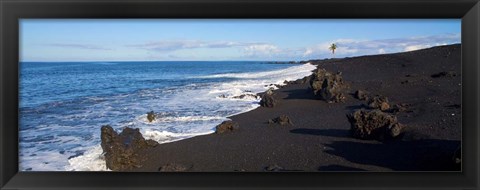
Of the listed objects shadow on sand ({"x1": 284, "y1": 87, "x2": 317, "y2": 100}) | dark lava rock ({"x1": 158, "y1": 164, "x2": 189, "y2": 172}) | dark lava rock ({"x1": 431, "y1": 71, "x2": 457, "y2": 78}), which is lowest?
dark lava rock ({"x1": 158, "y1": 164, "x2": 189, "y2": 172})

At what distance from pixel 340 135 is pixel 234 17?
143 cm

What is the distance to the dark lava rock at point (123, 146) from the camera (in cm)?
252

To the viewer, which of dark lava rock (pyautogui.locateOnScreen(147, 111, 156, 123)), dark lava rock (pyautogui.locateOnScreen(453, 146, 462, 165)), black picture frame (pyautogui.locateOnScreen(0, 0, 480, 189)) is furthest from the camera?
dark lava rock (pyautogui.locateOnScreen(147, 111, 156, 123))

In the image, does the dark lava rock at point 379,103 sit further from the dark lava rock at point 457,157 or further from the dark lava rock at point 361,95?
the dark lava rock at point 457,157

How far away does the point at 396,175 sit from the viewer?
80.6 inches

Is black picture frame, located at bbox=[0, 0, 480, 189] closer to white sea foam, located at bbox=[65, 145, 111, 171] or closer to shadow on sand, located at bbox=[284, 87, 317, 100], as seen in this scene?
white sea foam, located at bbox=[65, 145, 111, 171]

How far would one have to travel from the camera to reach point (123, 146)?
106 inches

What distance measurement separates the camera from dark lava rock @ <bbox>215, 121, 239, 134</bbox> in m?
3.02

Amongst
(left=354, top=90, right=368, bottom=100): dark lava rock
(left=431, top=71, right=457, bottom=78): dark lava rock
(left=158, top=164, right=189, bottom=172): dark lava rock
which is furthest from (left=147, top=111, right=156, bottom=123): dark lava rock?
(left=431, top=71, right=457, bottom=78): dark lava rock

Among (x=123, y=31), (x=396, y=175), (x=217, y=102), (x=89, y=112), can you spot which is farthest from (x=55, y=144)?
(x=396, y=175)

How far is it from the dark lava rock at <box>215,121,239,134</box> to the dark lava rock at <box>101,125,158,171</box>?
0.51 metres

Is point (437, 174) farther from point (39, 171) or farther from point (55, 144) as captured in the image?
point (55, 144)

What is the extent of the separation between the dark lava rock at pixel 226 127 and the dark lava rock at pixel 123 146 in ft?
1.66
